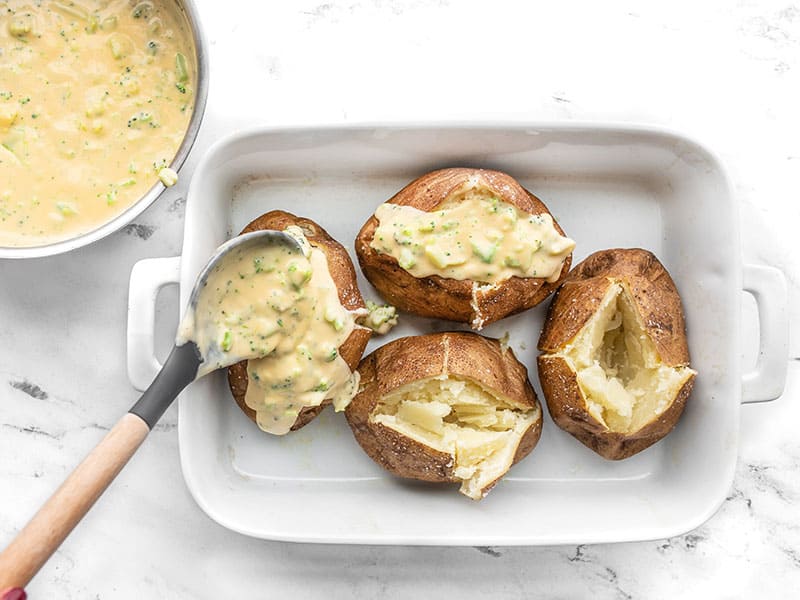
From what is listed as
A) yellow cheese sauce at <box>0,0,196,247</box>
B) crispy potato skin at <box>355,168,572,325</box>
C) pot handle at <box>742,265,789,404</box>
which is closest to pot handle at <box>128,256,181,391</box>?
yellow cheese sauce at <box>0,0,196,247</box>

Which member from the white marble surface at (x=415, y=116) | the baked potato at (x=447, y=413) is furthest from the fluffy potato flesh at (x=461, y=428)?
the white marble surface at (x=415, y=116)

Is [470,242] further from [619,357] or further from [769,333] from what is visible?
[769,333]

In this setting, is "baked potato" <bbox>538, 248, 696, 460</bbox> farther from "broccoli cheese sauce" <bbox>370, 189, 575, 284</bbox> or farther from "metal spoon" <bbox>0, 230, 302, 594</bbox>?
"metal spoon" <bbox>0, 230, 302, 594</bbox>

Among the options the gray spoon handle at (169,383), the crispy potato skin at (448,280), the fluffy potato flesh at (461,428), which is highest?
the crispy potato skin at (448,280)

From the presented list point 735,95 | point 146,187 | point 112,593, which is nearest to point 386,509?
point 112,593

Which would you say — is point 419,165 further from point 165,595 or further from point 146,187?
point 165,595

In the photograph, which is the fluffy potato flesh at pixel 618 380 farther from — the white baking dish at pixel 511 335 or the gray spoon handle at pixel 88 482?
the gray spoon handle at pixel 88 482
